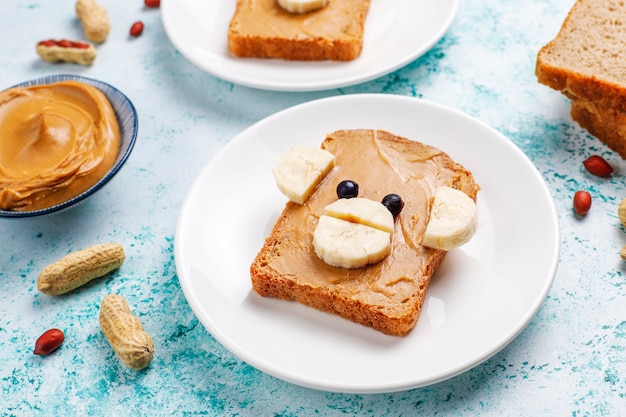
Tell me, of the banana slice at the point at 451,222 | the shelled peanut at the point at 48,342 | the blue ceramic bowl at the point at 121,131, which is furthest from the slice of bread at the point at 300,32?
the shelled peanut at the point at 48,342

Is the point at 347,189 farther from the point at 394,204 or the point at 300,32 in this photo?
the point at 300,32

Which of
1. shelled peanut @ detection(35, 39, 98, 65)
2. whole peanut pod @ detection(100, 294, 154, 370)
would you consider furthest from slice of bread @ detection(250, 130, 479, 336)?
shelled peanut @ detection(35, 39, 98, 65)

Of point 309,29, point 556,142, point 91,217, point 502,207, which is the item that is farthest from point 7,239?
point 556,142

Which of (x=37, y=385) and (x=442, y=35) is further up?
(x=442, y=35)

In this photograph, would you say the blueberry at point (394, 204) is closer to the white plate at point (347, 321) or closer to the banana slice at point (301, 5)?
the white plate at point (347, 321)

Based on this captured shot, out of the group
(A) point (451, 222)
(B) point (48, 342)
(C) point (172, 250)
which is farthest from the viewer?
(C) point (172, 250)

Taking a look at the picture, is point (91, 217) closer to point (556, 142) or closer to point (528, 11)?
point (556, 142)

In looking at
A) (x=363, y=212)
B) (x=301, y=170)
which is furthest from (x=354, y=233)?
(x=301, y=170)
